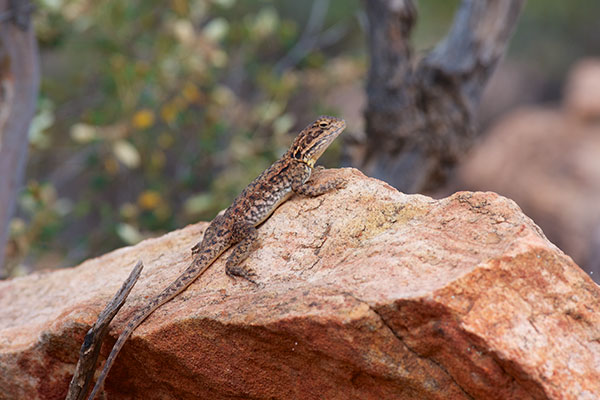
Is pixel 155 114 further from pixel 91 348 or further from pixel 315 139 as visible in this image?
pixel 91 348

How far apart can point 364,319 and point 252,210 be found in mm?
1429

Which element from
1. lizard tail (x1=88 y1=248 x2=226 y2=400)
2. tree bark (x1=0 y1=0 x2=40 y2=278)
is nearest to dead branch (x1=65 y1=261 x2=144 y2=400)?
lizard tail (x1=88 y1=248 x2=226 y2=400)

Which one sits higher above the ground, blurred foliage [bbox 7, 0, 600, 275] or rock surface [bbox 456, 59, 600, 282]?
rock surface [bbox 456, 59, 600, 282]

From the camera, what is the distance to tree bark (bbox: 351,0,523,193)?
605 cm

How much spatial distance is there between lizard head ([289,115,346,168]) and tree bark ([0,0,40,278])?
2851 millimetres

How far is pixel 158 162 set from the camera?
7.24m

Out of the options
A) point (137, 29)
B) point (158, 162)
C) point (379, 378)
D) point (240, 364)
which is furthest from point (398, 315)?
point (137, 29)

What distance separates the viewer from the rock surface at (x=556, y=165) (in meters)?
9.95

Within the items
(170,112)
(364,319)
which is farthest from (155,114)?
(364,319)

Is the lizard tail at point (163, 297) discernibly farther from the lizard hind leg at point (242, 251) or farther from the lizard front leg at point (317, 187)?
the lizard front leg at point (317, 187)

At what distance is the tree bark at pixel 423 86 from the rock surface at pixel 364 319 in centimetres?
260

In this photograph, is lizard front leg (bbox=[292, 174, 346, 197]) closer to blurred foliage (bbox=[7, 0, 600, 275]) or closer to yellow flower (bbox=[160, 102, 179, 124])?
blurred foliage (bbox=[7, 0, 600, 275])

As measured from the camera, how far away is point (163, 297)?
10.8ft

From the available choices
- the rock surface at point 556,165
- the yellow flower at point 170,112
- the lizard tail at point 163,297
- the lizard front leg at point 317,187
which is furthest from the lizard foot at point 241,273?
the rock surface at point 556,165
